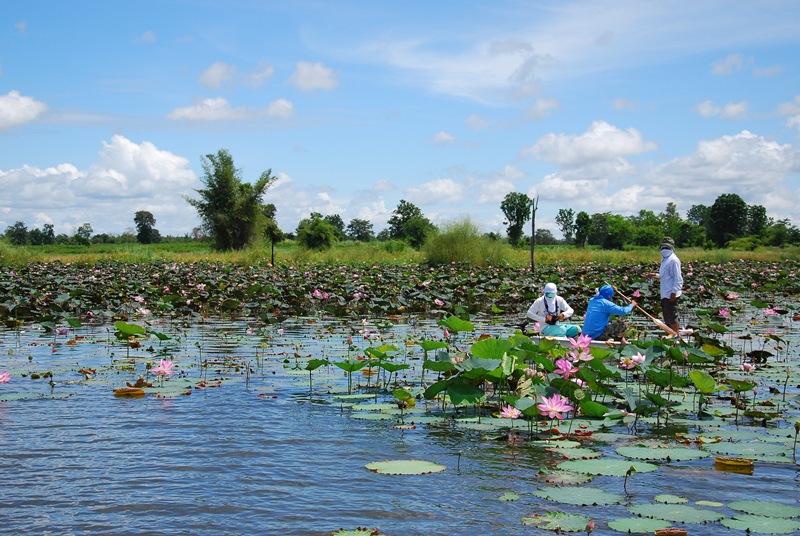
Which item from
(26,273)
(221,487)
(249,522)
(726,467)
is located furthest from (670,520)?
(26,273)

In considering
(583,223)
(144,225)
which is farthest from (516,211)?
(144,225)

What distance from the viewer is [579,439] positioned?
4.88 meters

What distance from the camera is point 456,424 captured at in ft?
17.4

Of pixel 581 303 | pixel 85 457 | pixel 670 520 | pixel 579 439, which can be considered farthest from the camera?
pixel 581 303

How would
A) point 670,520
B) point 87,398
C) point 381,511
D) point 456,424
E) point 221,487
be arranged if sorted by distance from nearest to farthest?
point 670,520 → point 381,511 → point 221,487 → point 456,424 → point 87,398

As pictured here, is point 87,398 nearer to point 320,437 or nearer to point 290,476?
point 320,437

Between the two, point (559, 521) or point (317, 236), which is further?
point (317, 236)

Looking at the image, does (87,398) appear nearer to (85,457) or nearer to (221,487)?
(85,457)

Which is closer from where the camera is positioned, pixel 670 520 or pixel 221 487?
pixel 670 520

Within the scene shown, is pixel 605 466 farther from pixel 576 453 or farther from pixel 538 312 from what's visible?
pixel 538 312

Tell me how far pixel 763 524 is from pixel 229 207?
4333cm

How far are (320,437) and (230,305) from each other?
8.17 metres

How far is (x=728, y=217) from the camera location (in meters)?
68.5

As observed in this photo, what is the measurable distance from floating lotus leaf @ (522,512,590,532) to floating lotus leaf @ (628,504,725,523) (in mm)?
291
